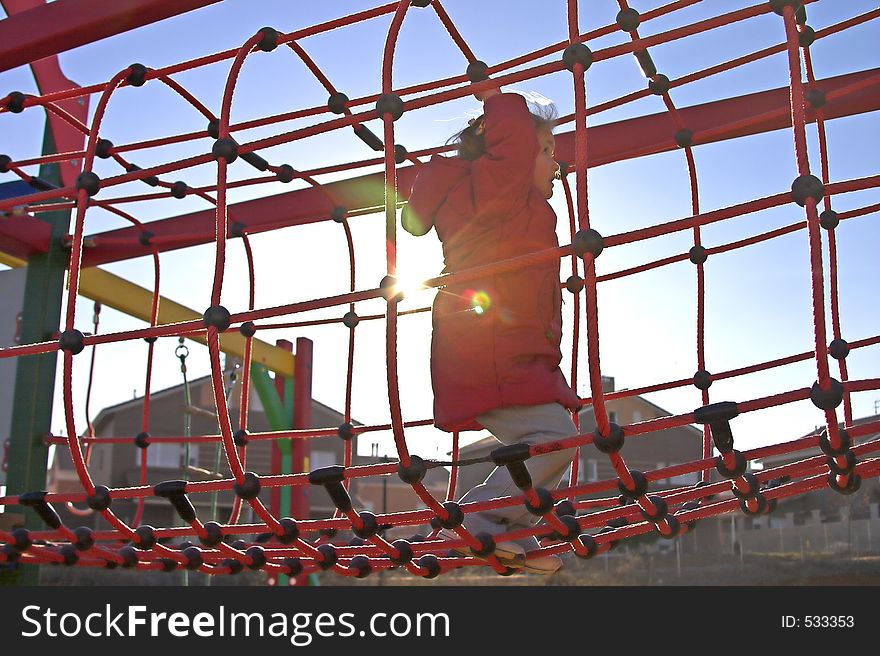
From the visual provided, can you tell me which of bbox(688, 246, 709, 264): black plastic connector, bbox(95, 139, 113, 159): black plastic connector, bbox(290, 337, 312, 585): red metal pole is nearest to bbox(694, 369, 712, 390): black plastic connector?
bbox(688, 246, 709, 264): black plastic connector

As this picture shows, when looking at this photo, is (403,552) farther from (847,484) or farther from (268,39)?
(268,39)

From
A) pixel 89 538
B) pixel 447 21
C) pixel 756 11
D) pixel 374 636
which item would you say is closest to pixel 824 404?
pixel 756 11

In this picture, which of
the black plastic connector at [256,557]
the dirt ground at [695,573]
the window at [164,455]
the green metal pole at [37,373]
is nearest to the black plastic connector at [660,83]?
the black plastic connector at [256,557]

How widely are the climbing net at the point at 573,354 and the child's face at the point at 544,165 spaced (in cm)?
22

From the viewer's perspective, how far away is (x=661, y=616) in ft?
9.89

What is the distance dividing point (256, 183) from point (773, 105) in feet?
4.64

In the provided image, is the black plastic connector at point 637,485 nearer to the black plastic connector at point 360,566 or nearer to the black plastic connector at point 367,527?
the black plastic connector at point 367,527

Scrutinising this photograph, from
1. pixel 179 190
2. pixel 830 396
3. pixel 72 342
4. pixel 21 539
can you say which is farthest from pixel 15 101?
pixel 830 396

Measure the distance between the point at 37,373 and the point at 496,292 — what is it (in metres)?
1.87

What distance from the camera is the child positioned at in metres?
1.70

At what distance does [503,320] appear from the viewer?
5.63 feet

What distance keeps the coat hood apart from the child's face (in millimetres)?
141

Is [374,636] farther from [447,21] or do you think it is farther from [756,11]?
[756,11]

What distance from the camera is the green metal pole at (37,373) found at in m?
2.94
